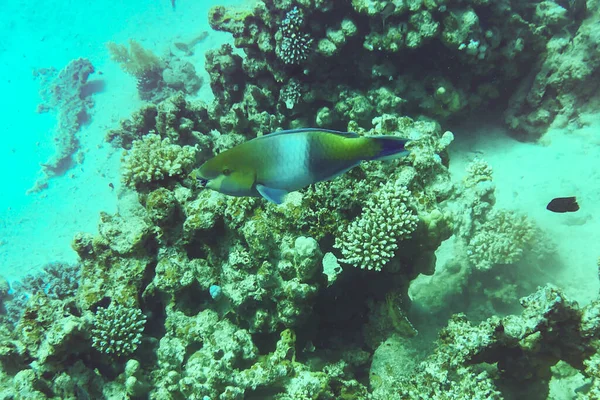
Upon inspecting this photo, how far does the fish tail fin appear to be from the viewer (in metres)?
2.02

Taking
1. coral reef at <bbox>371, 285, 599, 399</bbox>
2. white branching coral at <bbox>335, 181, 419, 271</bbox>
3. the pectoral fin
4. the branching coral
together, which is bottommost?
coral reef at <bbox>371, 285, 599, 399</bbox>

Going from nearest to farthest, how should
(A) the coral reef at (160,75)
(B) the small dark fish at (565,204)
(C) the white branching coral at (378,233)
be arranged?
(C) the white branching coral at (378,233), (B) the small dark fish at (565,204), (A) the coral reef at (160,75)

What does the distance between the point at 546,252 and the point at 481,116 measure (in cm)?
390

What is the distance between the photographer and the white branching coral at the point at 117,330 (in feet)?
13.1

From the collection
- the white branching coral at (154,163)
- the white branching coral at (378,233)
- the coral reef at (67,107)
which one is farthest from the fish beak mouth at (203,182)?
the coral reef at (67,107)

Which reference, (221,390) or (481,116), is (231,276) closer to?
(221,390)

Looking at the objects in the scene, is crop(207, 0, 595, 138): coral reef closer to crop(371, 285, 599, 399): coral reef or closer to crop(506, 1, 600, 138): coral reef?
crop(506, 1, 600, 138): coral reef

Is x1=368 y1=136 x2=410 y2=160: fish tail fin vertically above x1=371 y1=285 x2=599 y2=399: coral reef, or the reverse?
x1=368 y1=136 x2=410 y2=160: fish tail fin

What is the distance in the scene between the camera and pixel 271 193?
2154 millimetres

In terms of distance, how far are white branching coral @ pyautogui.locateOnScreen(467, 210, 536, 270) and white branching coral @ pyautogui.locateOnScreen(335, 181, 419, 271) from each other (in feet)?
6.84

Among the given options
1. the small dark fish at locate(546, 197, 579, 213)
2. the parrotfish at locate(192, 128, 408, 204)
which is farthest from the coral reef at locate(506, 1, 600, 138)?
the parrotfish at locate(192, 128, 408, 204)

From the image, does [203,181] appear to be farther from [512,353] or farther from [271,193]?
[512,353]

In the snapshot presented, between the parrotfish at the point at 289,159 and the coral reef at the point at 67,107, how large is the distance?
19.1 metres

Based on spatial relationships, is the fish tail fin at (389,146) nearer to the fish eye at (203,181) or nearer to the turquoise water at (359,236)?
the turquoise water at (359,236)
